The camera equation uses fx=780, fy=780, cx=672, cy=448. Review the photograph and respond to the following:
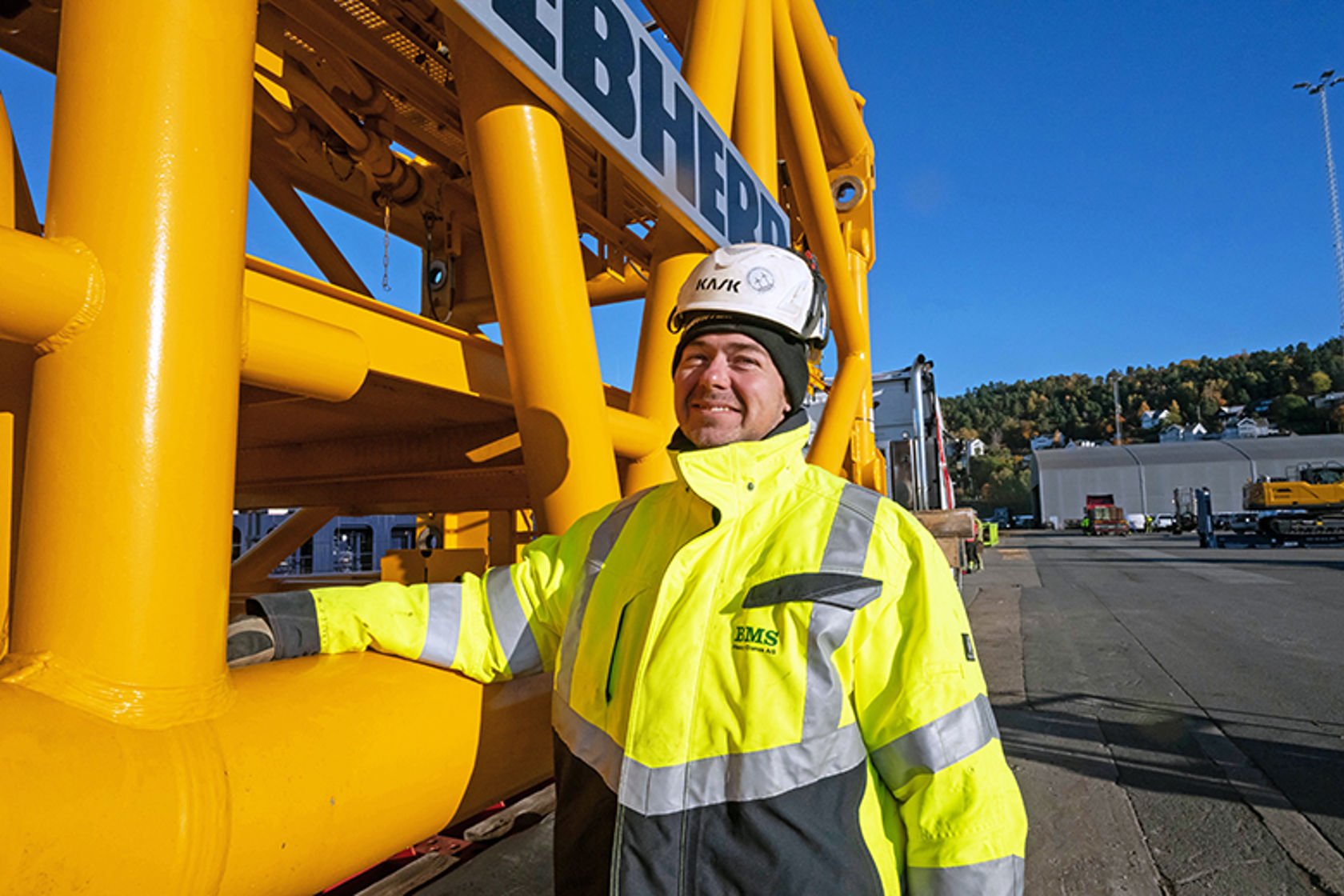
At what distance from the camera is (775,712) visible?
3.64 ft

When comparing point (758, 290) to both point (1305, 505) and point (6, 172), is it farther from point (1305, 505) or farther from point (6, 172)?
point (1305, 505)

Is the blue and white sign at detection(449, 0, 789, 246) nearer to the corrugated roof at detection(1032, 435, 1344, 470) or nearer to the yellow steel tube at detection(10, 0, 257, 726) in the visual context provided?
the yellow steel tube at detection(10, 0, 257, 726)

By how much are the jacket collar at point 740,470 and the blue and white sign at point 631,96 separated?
912 mm

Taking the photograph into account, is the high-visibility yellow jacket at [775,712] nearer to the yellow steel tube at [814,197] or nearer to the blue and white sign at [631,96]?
the blue and white sign at [631,96]

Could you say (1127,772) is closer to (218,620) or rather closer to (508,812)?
(508,812)

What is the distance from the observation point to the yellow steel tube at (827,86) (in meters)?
3.90

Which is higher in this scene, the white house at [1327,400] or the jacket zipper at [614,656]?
the white house at [1327,400]

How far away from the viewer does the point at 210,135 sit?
0.99 meters

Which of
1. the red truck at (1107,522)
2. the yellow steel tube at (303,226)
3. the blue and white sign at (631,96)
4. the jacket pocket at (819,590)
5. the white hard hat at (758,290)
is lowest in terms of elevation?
the red truck at (1107,522)

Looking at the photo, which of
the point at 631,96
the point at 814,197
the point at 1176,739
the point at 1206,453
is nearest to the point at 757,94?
the point at 814,197

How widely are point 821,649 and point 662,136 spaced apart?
5.03 feet

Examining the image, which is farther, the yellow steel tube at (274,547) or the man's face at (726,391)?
the yellow steel tube at (274,547)

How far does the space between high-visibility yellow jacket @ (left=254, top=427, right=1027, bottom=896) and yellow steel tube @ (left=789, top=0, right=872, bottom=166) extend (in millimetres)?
3370

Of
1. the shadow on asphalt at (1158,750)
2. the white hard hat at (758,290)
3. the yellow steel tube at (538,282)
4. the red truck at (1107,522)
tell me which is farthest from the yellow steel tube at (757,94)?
the red truck at (1107,522)
